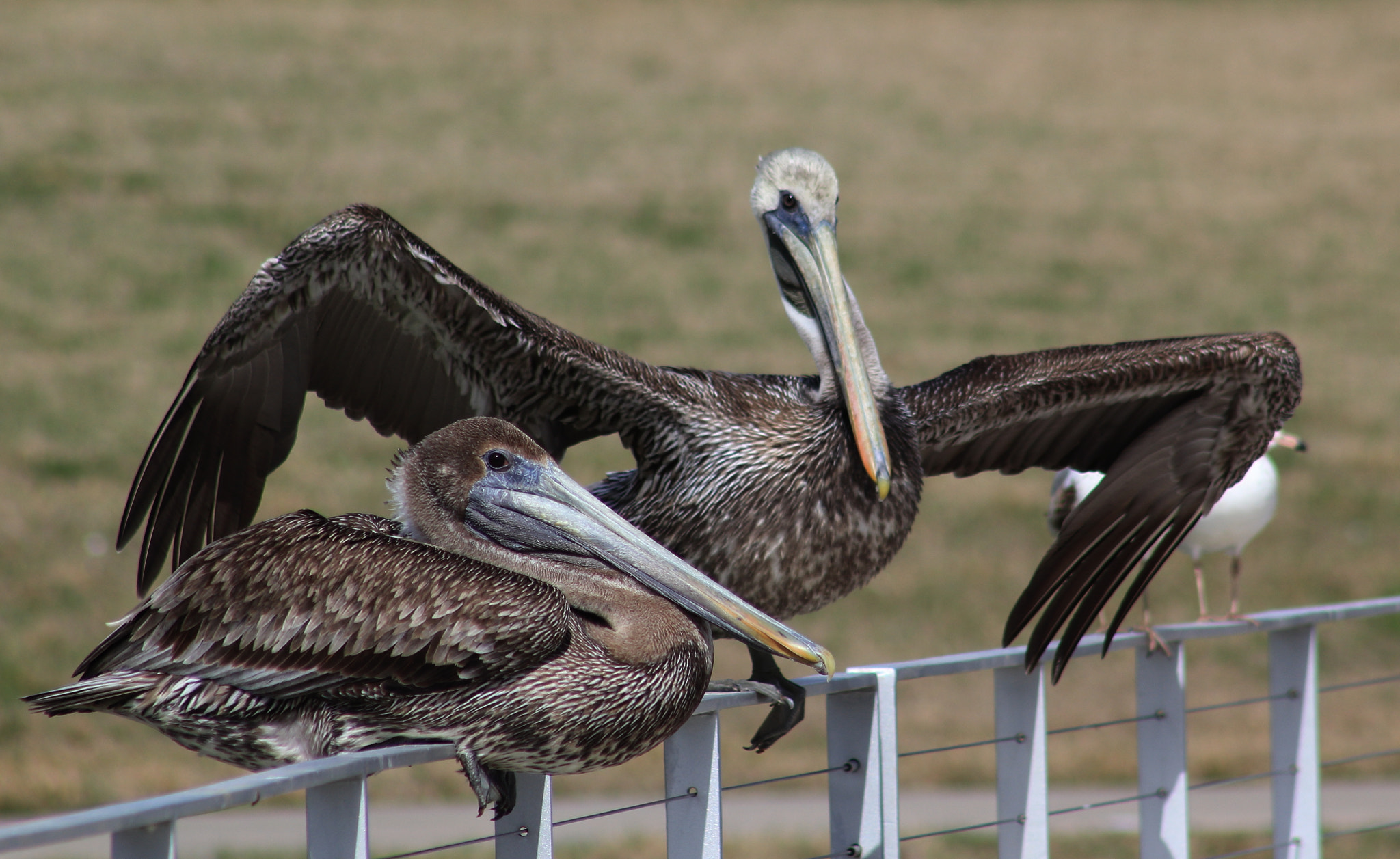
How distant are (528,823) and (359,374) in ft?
6.11

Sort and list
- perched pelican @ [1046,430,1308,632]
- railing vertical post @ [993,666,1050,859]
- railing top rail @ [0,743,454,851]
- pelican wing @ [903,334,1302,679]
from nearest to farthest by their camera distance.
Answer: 1. railing top rail @ [0,743,454,851]
2. railing vertical post @ [993,666,1050,859]
3. pelican wing @ [903,334,1302,679]
4. perched pelican @ [1046,430,1308,632]

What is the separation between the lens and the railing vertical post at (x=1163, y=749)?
393 centimetres

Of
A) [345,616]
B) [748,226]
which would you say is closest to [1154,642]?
[345,616]

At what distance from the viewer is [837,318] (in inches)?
162

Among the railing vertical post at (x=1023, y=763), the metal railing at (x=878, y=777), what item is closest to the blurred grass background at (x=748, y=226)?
the metal railing at (x=878, y=777)

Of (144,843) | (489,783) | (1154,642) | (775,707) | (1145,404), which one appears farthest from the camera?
(1145,404)

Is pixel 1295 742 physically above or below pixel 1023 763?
above

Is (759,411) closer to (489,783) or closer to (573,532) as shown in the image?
(573,532)

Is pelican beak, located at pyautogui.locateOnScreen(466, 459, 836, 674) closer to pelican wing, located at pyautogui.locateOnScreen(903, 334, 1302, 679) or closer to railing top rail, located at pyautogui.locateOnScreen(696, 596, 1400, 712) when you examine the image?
railing top rail, located at pyautogui.locateOnScreen(696, 596, 1400, 712)

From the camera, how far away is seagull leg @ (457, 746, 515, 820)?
105 inches

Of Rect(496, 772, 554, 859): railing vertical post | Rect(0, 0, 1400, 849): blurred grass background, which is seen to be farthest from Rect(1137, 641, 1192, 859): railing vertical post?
Rect(0, 0, 1400, 849): blurred grass background

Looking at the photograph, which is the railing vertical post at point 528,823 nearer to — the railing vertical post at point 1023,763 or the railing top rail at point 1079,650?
the railing top rail at point 1079,650

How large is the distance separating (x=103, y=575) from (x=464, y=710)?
35.3 ft

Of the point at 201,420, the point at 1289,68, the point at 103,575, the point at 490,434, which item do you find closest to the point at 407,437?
the point at 201,420
